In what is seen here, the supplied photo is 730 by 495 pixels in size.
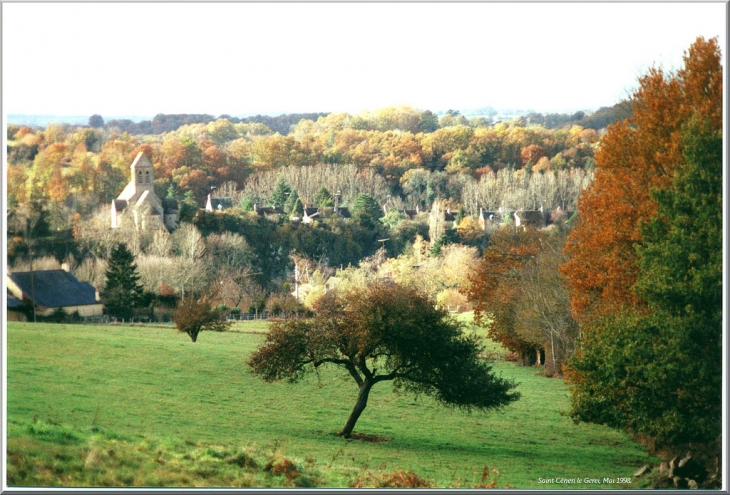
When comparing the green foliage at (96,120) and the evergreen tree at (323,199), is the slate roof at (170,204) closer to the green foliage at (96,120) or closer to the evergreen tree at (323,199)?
the green foliage at (96,120)

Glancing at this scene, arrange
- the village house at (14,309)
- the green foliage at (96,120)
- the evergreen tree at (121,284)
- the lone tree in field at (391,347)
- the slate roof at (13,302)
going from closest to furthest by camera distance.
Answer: the lone tree in field at (391,347)
the village house at (14,309)
the slate roof at (13,302)
the green foliage at (96,120)
the evergreen tree at (121,284)

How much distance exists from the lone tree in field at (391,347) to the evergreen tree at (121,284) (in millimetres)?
3822

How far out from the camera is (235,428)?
33.6ft

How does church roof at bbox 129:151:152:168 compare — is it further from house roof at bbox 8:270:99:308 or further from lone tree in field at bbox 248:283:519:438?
lone tree in field at bbox 248:283:519:438

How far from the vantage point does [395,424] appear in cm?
1120

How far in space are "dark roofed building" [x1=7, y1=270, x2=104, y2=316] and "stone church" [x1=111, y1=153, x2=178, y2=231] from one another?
1356 millimetres

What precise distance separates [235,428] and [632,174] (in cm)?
522

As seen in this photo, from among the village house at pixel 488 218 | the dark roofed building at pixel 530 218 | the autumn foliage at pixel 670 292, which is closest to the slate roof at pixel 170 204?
the village house at pixel 488 218

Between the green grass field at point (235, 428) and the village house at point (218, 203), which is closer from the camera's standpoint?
the green grass field at point (235, 428)

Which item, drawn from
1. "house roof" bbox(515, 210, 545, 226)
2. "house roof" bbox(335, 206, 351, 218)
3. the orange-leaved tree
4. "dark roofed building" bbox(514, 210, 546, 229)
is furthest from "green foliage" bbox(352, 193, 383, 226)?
the orange-leaved tree

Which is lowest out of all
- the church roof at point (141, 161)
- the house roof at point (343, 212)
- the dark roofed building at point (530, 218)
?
the dark roofed building at point (530, 218)

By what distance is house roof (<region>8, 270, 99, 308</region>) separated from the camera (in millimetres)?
11844

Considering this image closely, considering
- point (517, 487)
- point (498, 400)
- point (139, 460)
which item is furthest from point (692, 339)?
point (139, 460)

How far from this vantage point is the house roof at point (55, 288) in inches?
466
